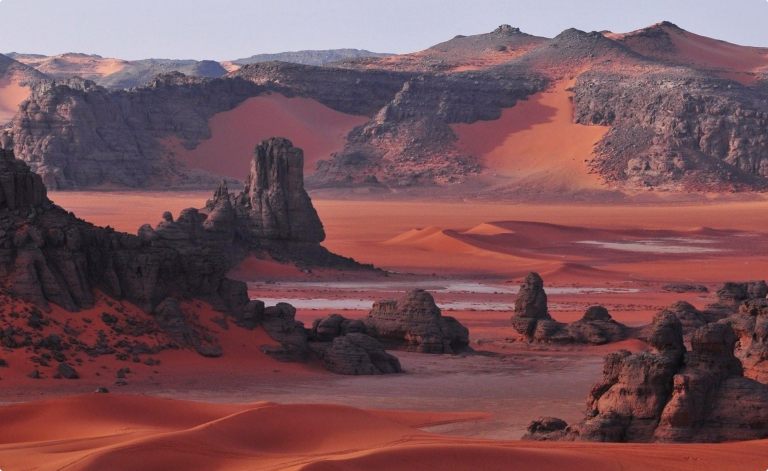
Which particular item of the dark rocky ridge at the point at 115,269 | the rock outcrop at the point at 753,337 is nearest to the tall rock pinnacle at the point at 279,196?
the dark rocky ridge at the point at 115,269

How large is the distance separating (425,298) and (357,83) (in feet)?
348

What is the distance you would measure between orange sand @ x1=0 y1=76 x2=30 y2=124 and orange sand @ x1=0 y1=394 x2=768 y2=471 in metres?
146

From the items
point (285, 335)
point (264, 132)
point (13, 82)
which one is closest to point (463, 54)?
point (264, 132)

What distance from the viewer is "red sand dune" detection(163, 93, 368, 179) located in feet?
370

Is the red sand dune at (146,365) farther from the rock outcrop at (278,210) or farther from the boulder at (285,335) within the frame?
the rock outcrop at (278,210)

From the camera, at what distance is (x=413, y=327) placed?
86.5ft

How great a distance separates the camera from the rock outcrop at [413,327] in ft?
86.2

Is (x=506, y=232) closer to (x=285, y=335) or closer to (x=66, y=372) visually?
(x=285, y=335)

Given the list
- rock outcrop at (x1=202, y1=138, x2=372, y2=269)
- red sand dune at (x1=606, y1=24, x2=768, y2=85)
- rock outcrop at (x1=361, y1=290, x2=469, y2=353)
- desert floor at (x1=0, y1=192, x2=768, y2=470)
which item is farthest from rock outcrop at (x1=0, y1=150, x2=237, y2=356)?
red sand dune at (x1=606, y1=24, x2=768, y2=85)

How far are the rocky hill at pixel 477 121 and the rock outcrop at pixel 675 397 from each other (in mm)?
82563

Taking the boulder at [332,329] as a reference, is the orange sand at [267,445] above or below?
above

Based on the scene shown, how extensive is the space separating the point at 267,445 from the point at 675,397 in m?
5.19

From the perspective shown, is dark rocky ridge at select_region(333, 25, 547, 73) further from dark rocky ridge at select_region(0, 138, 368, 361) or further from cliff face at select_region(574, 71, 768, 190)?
dark rocky ridge at select_region(0, 138, 368, 361)

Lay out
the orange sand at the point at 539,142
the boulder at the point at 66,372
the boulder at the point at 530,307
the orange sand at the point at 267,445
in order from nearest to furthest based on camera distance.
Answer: the orange sand at the point at 267,445 → the boulder at the point at 66,372 → the boulder at the point at 530,307 → the orange sand at the point at 539,142
